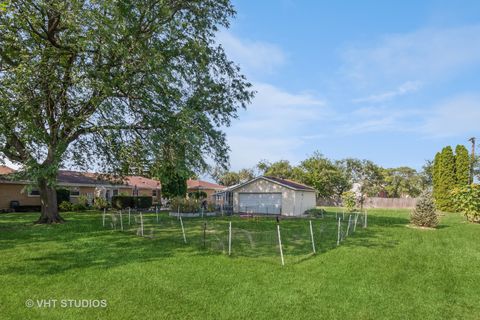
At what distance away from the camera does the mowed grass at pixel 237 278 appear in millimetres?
6168

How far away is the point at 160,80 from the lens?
1315 centimetres

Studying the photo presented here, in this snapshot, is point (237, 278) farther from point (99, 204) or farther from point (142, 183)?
point (142, 183)

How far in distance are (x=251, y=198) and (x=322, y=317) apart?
2467 centimetres

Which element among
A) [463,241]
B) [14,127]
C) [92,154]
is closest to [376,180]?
[463,241]

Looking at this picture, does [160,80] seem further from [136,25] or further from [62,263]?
[62,263]

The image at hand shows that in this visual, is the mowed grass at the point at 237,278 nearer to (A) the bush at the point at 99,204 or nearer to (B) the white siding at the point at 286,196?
(B) the white siding at the point at 286,196

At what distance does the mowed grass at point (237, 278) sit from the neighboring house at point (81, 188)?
11131 millimetres

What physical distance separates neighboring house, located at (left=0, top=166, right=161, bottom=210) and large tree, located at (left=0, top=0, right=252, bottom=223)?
6261 millimetres

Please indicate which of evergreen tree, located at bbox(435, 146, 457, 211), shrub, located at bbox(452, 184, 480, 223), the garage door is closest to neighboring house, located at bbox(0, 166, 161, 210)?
the garage door

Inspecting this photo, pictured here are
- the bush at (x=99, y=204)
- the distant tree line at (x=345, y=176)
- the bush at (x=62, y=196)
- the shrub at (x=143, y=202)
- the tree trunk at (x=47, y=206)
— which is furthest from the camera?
the distant tree line at (x=345, y=176)

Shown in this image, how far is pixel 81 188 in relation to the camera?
32594mm

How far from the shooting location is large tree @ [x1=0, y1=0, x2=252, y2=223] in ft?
42.8

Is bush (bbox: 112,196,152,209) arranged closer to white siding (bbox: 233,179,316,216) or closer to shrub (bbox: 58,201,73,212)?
shrub (bbox: 58,201,73,212)

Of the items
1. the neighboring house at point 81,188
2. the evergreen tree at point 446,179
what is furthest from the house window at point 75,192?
the evergreen tree at point 446,179
